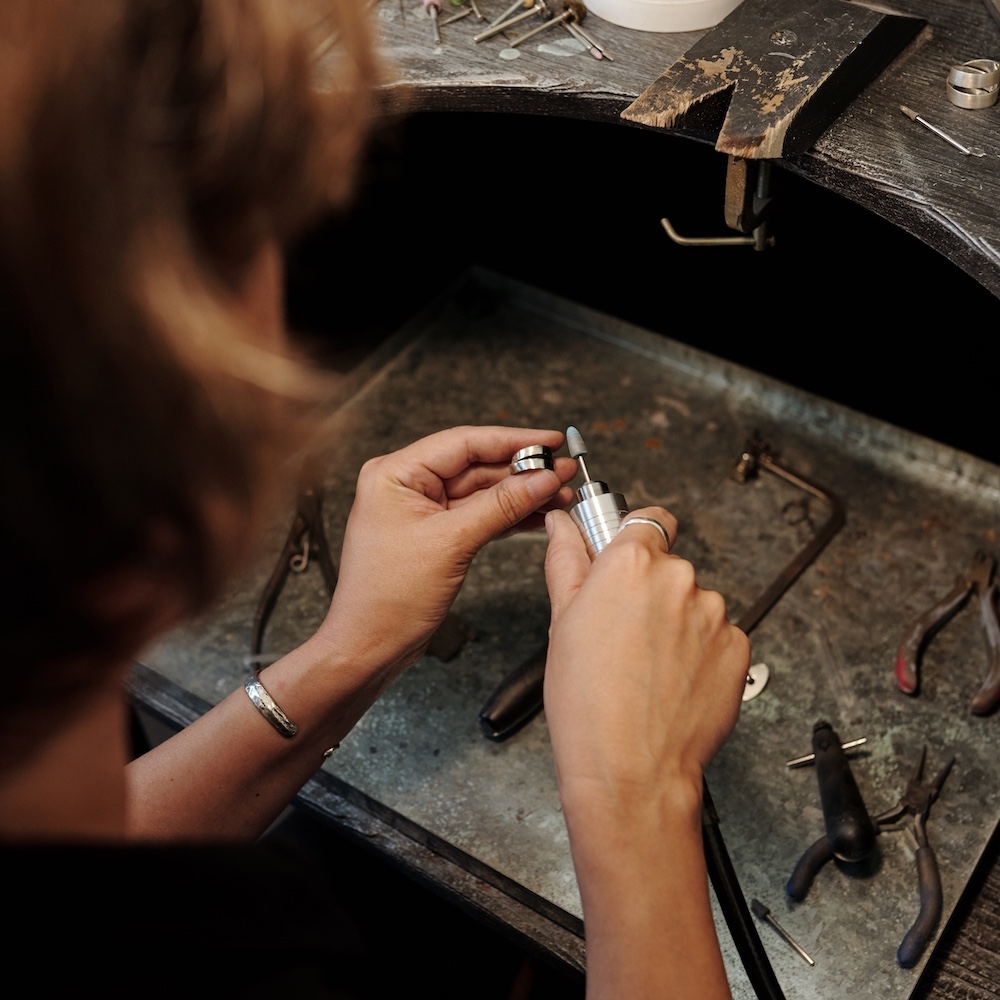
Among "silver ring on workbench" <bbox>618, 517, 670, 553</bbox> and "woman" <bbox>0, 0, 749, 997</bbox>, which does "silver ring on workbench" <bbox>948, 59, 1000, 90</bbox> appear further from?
"woman" <bbox>0, 0, 749, 997</bbox>

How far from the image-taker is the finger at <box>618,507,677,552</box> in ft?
2.56

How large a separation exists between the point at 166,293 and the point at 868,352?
3.85 ft

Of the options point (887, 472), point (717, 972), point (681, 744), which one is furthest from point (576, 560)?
point (887, 472)

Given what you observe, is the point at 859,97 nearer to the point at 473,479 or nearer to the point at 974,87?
the point at 974,87

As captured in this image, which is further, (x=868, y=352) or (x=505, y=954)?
(x=868, y=352)

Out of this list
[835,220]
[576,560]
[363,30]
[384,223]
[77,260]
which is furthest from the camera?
[384,223]

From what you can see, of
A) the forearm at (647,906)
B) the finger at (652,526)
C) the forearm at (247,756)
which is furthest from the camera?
the forearm at (247,756)

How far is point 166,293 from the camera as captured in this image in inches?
15.9

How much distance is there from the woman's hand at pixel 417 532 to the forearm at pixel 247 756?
0.03 m

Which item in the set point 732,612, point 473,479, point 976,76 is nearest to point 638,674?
point 473,479

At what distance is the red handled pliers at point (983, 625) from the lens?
1093mm

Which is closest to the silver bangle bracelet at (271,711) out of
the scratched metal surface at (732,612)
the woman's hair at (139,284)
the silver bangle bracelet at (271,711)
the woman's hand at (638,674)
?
the silver bangle bracelet at (271,711)

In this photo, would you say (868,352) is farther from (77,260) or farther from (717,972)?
(77,260)

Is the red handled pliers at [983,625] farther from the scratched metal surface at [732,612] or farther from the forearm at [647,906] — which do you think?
the forearm at [647,906]
